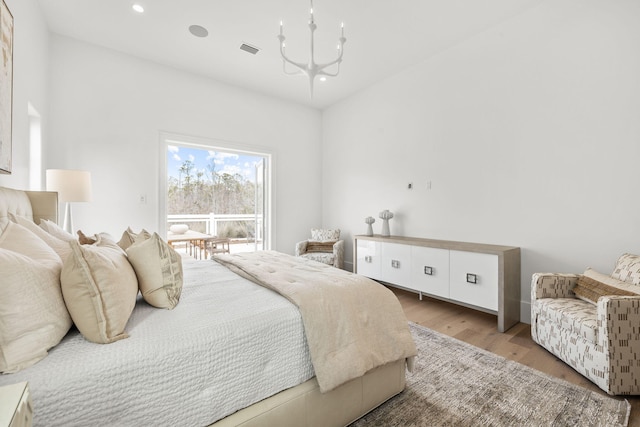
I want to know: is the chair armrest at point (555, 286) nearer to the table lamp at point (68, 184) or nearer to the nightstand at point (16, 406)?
the nightstand at point (16, 406)

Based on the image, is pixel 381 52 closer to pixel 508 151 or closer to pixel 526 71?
pixel 526 71

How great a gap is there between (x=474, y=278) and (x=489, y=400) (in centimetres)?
132

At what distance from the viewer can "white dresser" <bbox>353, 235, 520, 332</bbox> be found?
261 centimetres

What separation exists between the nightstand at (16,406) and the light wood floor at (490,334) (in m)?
2.53

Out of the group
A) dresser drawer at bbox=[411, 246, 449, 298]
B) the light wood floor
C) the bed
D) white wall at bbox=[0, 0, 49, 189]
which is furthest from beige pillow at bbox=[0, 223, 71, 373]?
dresser drawer at bbox=[411, 246, 449, 298]

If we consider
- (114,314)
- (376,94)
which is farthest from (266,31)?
(114,314)

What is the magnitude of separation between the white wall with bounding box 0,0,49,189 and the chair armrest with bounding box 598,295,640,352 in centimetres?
394

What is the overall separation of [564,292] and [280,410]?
7.82 ft

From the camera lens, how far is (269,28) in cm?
301

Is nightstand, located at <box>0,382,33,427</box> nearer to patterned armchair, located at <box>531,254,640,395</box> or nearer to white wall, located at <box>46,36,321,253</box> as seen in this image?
patterned armchair, located at <box>531,254,640,395</box>

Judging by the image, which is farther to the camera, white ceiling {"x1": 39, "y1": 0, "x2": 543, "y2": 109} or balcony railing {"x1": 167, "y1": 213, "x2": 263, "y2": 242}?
balcony railing {"x1": 167, "y1": 213, "x2": 263, "y2": 242}

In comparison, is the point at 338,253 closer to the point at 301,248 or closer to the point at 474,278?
the point at 301,248

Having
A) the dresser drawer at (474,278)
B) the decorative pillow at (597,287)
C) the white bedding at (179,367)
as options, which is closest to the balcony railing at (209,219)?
the dresser drawer at (474,278)

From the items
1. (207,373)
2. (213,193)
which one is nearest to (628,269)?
(207,373)
